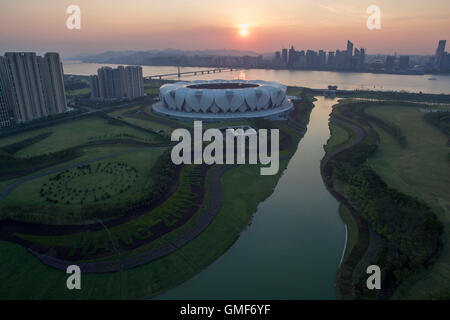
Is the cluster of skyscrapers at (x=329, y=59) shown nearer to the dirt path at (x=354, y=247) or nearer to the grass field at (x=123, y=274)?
the dirt path at (x=354, y=247)

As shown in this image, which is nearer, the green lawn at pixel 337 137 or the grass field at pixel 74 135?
the green lawn at pixel 337 137

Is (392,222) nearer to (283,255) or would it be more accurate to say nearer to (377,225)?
(377,225)

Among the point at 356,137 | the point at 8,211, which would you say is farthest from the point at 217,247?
the point at 356,137

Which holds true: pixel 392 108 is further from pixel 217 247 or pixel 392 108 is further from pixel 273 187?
pixel 217 247

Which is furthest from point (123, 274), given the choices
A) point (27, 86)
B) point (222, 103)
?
point (27, 86)

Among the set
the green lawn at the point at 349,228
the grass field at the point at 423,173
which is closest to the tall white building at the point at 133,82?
the grass field at the point at 423,173

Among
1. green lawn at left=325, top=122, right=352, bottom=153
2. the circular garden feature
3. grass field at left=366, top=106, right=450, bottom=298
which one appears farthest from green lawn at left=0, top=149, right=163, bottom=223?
green lawn at left=325, top=122, right=352, bottom=153
